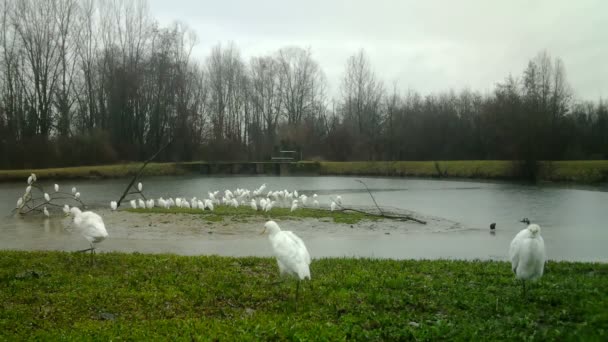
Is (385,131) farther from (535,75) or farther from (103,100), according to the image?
(103,100)

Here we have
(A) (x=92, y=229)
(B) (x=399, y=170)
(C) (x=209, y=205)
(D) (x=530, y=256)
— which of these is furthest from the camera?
(B) (x=399, y=170)

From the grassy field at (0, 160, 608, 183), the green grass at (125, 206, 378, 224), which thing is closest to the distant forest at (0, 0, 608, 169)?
the grassy field at (0, 160, 608, 183)

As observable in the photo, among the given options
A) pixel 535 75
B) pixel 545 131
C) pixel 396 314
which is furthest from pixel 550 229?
pixel 535 75

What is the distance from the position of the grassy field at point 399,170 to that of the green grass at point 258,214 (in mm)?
30796

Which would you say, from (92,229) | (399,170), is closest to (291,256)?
(92,229)

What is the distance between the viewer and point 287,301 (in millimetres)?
7379

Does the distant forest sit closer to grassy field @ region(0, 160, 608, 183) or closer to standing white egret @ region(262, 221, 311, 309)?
grassy field @ region(0, 160, 608, 183)

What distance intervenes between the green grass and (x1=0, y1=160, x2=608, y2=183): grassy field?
101ft

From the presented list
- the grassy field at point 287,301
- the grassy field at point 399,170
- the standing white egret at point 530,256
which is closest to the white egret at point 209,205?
the grassy field at point 287,301

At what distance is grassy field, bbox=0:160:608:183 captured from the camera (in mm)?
43906

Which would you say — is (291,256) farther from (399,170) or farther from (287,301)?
(399,170)

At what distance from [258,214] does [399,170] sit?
135ft

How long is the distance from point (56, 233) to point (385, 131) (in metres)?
59.3

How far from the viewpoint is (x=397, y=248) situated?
14344 mm
